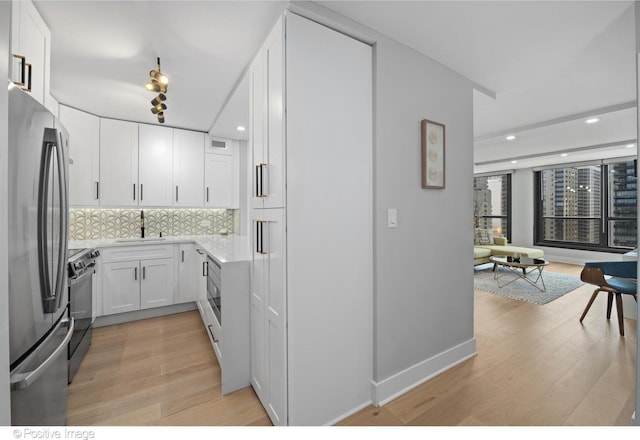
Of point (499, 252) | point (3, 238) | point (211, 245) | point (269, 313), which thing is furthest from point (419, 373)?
point (499, 252)

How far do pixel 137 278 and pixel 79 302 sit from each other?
969 millimetres

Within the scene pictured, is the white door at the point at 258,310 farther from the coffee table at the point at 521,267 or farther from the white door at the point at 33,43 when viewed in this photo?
the coffee table at the point at 521,267

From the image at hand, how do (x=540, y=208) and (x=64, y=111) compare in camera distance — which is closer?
(x=64, y=111)

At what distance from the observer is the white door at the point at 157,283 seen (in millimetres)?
3295

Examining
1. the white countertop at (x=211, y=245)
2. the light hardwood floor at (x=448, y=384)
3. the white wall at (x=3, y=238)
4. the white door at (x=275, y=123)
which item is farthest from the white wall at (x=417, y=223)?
the white wall at (x=3, y=238)

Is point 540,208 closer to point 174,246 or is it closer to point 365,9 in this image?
point 365,9

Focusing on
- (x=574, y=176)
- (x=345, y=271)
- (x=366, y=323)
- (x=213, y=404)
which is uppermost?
(x=574, y=176)

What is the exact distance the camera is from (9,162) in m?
1.00

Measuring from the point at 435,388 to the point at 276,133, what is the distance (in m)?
2.07

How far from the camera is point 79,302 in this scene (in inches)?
90.5

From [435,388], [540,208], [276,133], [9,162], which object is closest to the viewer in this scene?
[9,162]

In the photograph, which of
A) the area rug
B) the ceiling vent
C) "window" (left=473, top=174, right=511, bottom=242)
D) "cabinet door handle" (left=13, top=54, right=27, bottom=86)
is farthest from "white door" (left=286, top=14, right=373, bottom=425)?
"window" (left=473, top=174, right=511, bottom=242)

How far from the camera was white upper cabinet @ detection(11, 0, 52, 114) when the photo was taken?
140 centimetres

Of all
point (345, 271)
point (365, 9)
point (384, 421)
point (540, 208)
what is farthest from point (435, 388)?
point (540, 208)
